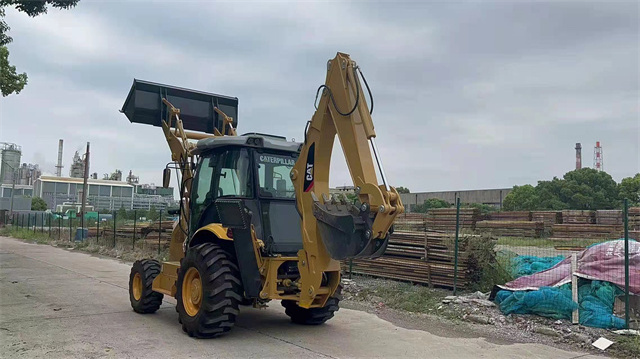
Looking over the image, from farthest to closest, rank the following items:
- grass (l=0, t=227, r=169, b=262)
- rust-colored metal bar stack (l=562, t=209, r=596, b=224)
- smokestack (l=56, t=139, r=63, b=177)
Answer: smokestack (l=56, t=139, r=63, b=177), rust-colored metal bar stack (l=562, t=209, r=596, b=224), grass (l=0, t=227, r=169, b=262)

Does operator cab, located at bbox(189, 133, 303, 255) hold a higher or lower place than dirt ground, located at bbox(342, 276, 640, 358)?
higher

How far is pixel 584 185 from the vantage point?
168 feet

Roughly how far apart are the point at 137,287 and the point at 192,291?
2130mm

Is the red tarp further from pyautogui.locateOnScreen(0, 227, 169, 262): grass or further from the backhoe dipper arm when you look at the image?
pyautogui.locateOnScreen(0, 227, 169, 262): grass

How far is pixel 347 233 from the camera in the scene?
217 inches

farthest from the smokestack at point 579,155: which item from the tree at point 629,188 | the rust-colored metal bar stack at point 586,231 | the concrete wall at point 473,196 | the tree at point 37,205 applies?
the tree at point 37,205

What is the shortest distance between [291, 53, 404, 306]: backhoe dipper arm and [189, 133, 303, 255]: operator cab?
2.37 ft

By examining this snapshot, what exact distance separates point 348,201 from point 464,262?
16.8 feet

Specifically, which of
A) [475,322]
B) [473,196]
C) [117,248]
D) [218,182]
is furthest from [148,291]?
[473,196]

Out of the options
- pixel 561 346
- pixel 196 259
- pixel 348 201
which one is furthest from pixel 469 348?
pixel 196 259

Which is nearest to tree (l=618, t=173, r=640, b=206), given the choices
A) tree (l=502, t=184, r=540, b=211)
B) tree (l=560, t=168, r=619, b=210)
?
tree (l=560, t=168, r=619, b=210)

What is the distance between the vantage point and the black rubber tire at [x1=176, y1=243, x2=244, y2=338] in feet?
20.7

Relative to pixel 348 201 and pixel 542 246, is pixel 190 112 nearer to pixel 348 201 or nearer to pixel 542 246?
pixel 348 201

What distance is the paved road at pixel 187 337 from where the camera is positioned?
19.9 ft
